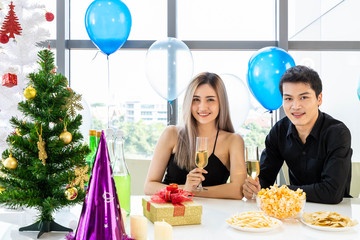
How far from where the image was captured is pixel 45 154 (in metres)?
1.13

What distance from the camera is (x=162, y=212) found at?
4.12ft

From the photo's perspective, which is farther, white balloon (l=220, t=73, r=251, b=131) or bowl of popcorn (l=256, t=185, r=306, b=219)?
white balloon (l=220, t=73, r=251, b=131)

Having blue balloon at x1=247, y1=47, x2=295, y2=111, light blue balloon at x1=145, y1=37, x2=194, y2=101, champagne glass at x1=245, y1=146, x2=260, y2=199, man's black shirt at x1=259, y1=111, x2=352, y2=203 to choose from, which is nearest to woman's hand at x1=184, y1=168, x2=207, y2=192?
champagne glass at x1=245, y1=146, x2=260, y2=199

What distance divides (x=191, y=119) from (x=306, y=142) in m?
0.72

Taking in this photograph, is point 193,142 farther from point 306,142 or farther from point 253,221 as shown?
point 253,221

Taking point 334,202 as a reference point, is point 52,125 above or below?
above

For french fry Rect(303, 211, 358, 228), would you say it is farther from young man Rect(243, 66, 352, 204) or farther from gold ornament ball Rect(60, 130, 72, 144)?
gold ornament ball Rect(60, 130, 72, 144)

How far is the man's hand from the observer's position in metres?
1.78

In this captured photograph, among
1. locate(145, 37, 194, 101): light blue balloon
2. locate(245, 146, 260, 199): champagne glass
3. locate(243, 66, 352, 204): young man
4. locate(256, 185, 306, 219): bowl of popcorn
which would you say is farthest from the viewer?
locate(145, 37, 194, 101): light blue balloon

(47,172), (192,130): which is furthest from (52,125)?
(192,130)

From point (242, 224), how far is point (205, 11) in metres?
3.54

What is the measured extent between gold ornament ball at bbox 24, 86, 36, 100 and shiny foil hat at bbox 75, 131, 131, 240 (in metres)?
0.37

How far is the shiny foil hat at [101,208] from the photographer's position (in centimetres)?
89

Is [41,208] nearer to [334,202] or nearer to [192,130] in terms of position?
[192,130]
